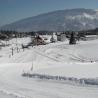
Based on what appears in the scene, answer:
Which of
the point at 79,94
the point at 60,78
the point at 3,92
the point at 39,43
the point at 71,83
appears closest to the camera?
the point at 79,94

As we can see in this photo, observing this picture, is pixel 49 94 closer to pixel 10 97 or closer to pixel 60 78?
pixel 10 97

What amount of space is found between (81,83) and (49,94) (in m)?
3.74

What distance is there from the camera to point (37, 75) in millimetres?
26359

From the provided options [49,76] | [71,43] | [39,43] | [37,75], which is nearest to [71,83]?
[49,76]

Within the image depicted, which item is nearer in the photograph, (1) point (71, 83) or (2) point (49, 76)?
(1) point (71, 83)

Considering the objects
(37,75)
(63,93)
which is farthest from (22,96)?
(37,75)

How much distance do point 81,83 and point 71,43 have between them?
102 metres

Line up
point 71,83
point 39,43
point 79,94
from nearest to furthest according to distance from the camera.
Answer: point 79,94
point 71,83
point 39,43

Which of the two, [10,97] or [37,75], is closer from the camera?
[10,97]

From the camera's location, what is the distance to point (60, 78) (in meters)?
23.0

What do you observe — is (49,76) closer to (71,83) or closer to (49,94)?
(71,83)

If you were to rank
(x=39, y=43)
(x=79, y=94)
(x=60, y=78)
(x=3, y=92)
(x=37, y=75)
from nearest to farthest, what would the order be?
(x=79, y=94) → (x=3, y=92) → (x=60, y=78) → (x=37, y=75) → (x=39, y=43)

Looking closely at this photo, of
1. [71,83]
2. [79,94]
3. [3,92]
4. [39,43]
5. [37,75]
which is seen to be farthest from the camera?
[39,43]

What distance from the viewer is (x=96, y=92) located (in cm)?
1677
